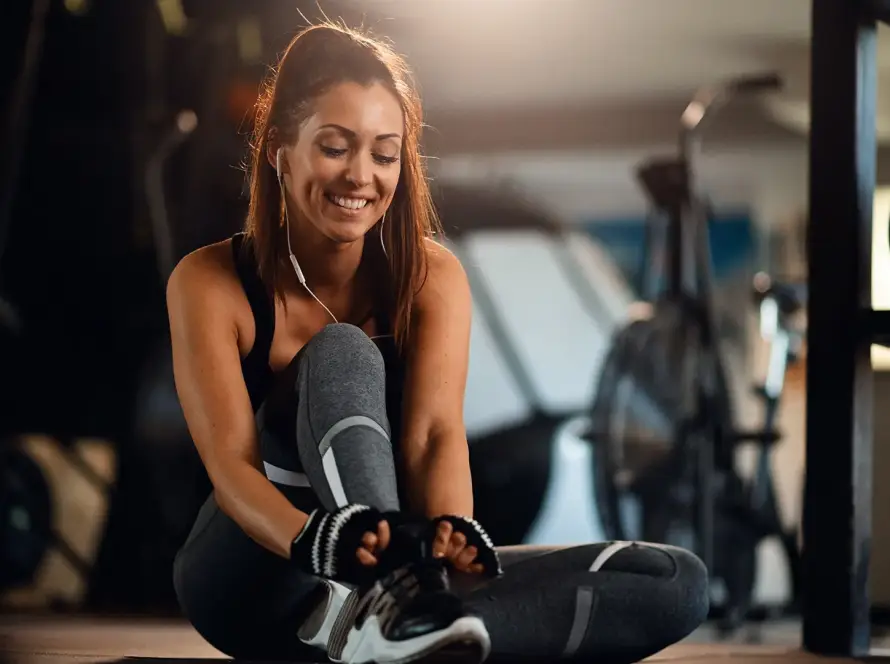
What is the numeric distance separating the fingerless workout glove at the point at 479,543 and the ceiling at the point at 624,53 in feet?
6.30

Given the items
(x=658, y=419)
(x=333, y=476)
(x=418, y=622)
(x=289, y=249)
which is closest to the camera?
(x=418, y=622)

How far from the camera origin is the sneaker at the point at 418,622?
41.9 inches

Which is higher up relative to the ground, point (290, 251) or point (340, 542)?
point (290, 251)

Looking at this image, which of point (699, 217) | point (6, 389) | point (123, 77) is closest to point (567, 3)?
point (699, 217)

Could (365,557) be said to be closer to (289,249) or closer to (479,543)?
(479,543)

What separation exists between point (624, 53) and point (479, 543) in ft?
9.79

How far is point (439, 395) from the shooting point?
1.34 meters

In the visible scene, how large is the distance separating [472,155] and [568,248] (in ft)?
1.77

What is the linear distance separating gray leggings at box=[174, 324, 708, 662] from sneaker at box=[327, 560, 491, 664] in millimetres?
77

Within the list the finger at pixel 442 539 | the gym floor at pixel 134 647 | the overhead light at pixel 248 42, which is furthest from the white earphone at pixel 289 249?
the overhead light at pixel 248 42

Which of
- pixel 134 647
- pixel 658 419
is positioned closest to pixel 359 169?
pixel 134 647

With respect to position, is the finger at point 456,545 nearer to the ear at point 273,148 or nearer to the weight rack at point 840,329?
the ear at point 273,148

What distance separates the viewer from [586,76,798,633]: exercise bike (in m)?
2.99

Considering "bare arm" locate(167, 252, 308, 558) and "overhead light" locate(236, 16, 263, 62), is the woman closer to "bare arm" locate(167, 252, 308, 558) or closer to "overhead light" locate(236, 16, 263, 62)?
"bare arm" locate(167, 252, 308, 558)
